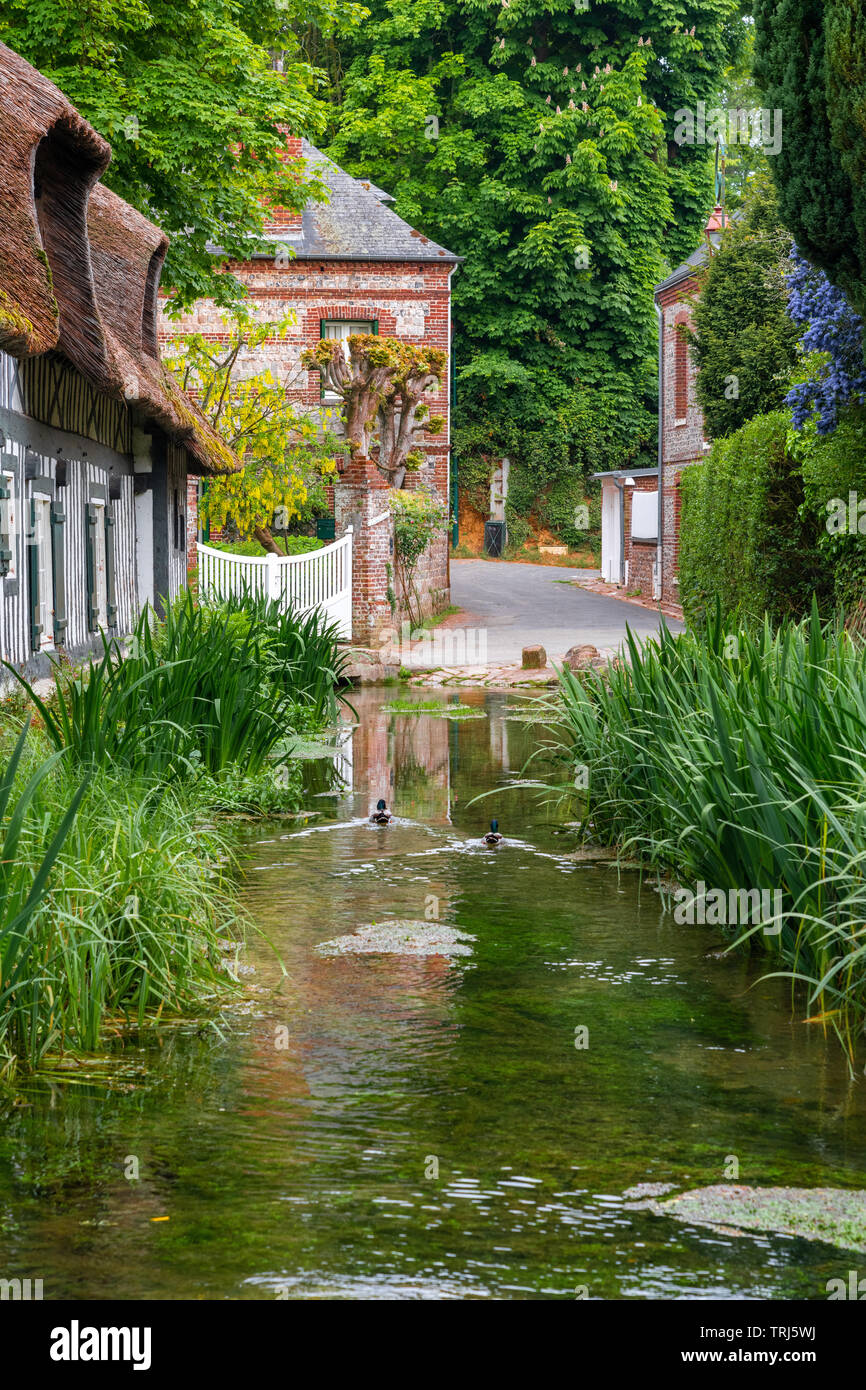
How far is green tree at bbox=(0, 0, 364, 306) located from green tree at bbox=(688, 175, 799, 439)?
869 cm

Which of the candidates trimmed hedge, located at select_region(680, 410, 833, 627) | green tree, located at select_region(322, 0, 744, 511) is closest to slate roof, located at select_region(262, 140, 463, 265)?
trimmed hedge, located at select_region(680, 410, 833, 627)

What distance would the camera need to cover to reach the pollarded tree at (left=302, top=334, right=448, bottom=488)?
22234mm

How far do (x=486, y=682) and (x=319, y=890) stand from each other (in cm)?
1133

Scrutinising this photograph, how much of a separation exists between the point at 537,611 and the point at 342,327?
258 inches

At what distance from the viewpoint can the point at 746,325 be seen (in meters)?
23.5

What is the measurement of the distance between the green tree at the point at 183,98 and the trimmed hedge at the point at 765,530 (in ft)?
19.0

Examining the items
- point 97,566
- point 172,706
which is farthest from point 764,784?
point 97,566

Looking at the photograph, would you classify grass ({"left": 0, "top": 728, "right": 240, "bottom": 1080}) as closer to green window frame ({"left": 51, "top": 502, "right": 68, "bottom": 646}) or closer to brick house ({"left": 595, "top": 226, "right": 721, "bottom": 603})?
green window frame ({"left": 51, "top": 502, "right": 68, "bottom": 646})

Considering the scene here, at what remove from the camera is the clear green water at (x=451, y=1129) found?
3.38 m

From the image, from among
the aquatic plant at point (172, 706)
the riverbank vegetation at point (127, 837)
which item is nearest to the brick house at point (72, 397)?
the aquatic plant at point (172, 706)

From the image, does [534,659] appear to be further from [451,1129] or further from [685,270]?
[451,1129]

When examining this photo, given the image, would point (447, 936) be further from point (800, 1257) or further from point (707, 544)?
point (707, 544)

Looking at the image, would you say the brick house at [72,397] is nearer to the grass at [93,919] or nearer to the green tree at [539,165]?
the grass at [93,919]

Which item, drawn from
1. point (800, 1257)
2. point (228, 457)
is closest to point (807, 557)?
point (228, 457)
